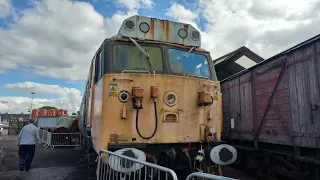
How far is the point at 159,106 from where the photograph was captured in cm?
532

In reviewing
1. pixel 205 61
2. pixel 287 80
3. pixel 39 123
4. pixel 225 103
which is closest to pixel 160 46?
pixel 205 61

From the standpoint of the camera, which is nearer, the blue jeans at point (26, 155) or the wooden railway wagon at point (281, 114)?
the wooden railway wagon at point (281, 114)

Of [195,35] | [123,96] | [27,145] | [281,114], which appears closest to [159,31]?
[195,35]

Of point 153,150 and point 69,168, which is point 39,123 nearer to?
point 69,168

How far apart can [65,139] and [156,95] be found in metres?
12.5

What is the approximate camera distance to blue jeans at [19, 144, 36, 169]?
27.3 ft

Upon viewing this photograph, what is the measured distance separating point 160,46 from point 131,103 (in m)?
1.49

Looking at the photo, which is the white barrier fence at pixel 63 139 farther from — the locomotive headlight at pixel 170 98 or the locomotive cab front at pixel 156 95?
the locomotive headlight at pixel 170 98

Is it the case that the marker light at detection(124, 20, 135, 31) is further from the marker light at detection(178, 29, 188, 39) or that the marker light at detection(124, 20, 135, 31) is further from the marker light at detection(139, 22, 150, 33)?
the marker light at detection(178, 29, 188, 39)

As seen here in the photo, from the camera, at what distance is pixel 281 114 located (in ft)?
21.2

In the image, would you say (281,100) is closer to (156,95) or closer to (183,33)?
(183,33)

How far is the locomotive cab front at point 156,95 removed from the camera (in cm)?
504

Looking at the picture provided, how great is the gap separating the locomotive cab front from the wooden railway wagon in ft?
5.29

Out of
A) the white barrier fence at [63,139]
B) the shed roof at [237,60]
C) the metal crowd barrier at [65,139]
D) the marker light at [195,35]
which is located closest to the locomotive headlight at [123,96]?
the marker light at [195,35]
